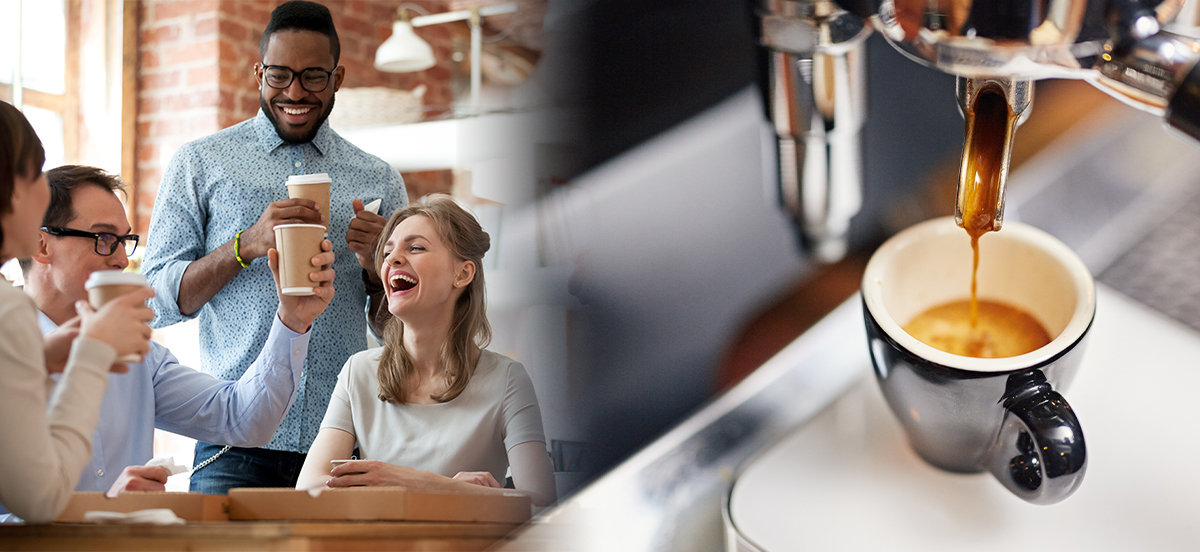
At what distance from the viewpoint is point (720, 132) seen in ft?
2.87

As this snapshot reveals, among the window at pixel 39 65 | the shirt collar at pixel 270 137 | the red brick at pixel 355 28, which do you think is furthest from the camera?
the red brick at pixel 355 28

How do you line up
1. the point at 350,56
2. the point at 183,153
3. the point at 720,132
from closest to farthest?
the point at 720,132 → the point at 183,153 → the point at 350,56

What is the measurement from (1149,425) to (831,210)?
319 millimetres

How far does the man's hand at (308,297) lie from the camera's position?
0.81 metres

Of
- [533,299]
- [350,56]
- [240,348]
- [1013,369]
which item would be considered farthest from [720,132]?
[350,56]

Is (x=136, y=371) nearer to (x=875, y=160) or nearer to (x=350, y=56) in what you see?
(x=875, y=160)

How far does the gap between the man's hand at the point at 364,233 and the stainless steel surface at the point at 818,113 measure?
389 mm

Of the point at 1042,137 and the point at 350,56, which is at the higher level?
the point at 350,56

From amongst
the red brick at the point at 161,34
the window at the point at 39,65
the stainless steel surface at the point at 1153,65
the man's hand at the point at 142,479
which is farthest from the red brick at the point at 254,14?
the stainless steel surface at the point at 1153,65

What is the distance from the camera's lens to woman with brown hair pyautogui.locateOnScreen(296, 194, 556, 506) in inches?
33.6

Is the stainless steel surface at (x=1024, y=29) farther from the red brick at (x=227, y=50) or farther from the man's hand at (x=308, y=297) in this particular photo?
the red brick at (x=227, y=50)

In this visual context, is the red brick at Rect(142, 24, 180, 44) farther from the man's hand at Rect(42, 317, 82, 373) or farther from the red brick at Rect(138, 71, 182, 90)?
the man's hand at Rect(42, 317, 82, 373)

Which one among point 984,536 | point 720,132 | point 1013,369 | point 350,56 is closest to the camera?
point 1013,369

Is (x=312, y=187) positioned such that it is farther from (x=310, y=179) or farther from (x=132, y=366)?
(x=132, y=366)
